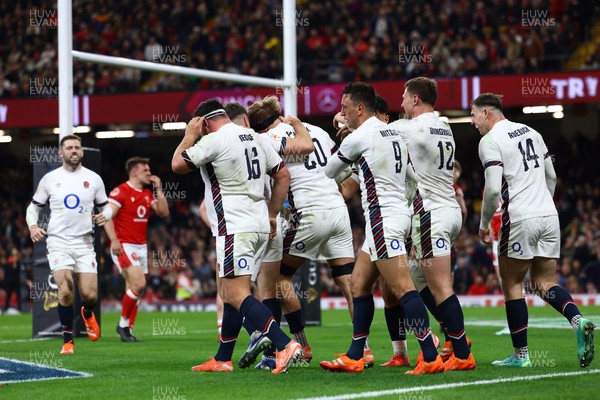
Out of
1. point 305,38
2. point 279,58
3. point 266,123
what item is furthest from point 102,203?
point 305,38

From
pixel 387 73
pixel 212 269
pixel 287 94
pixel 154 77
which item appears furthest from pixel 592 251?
pixel 154 77

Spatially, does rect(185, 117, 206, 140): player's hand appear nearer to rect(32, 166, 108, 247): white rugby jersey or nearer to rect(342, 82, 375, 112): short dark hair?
rect(342, 82, 375, 112): short dark hair

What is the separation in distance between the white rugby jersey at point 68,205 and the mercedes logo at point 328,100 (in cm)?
1255

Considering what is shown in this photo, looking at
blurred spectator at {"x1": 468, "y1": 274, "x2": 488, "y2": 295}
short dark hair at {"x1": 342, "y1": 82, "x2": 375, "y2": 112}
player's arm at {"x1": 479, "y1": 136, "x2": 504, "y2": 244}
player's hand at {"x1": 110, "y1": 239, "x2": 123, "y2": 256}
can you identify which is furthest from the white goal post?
blurred spectator at {"x1": 468, "y1": 274, "x2": 488, "y2": 295}

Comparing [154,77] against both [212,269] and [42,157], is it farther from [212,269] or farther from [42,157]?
[42,157]

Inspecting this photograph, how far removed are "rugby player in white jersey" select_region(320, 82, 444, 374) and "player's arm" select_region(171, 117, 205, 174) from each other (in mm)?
1073

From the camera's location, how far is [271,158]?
830 cm

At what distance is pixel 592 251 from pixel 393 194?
53.1 ft

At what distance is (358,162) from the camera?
8.07 m

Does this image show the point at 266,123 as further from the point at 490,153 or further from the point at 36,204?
the point at 36,204

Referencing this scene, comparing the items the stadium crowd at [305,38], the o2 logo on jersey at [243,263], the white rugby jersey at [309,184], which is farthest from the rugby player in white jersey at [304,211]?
the stadium crowd at [305,38]

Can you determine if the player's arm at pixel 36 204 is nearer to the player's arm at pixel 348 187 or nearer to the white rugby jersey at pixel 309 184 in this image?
the white rugby jersey at pixel 309 184

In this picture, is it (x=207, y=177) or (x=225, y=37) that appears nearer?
(x=207, y=177)

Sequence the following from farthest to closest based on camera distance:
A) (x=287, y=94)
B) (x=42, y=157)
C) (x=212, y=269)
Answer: (x=212, y=269) < (x=287, y=94) < (x=42, y=157)
